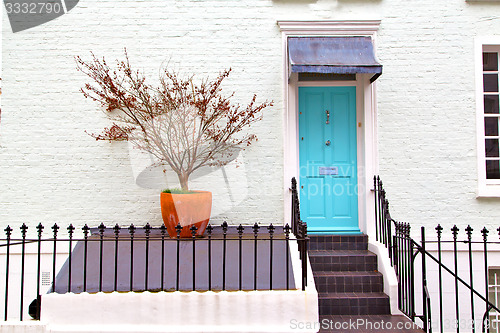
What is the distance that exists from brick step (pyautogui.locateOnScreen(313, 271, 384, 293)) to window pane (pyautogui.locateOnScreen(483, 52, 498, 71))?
4119 mm

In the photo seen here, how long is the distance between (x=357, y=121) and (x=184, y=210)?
326cm

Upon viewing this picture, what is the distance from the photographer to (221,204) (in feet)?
21.2

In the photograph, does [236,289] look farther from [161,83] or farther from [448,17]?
[448,17]

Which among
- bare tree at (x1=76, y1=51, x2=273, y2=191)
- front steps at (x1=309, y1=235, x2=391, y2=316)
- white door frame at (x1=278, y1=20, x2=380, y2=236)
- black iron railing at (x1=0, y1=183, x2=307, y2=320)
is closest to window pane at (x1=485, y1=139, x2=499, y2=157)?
white door frame at (x1=278, y1=20, x2=380, y2=236)

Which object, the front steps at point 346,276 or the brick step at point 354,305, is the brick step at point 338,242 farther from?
the brick step at point 354,305

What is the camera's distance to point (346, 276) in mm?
5355

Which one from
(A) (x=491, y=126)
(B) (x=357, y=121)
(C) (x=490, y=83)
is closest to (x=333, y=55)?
(B) (x=357, y=121)

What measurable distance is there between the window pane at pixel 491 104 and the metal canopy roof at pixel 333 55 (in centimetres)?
209

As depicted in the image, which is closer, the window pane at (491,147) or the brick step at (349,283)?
the brick step at (349,283)

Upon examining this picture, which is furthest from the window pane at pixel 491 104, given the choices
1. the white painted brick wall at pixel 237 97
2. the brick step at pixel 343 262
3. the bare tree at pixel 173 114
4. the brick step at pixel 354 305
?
the brick step at pixel 354 305

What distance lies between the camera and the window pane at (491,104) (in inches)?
262

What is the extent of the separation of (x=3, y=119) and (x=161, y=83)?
2645 mm

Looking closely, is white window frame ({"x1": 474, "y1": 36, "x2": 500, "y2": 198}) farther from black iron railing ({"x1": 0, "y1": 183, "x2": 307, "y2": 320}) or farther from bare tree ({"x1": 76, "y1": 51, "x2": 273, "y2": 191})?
bare tree ({"x1": 76, "y1": 51, "x2": 273, "y2": 191})

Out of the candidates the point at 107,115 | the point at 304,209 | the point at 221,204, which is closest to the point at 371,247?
the point at 304,209
